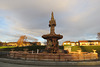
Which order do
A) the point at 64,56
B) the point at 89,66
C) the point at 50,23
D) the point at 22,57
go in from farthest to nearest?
1. the point at 50,23
2. the point at 22,57
3. the point at 64,56
4. the point at 89,66

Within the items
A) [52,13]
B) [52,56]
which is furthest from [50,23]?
[52,56]

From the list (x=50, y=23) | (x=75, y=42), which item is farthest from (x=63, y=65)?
(x=75, y=42)

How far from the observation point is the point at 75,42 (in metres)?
110

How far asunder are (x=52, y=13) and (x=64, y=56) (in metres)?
12.7

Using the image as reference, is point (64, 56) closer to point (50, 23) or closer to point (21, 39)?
point (50, 23)

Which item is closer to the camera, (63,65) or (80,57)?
(63,65)

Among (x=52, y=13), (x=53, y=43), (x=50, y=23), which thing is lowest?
(x=53, y=43)

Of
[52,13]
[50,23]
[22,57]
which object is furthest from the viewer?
[52,13]

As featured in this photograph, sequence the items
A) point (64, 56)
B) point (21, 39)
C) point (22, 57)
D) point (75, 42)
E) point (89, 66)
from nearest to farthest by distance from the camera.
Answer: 1. point (89, 66)
2. point (64, 56)
3. point (22, 57)
4. point (21, 39)
5. point (75, 42)

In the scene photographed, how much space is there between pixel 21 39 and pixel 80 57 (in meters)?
63.2

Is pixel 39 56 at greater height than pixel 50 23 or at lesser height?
lesser

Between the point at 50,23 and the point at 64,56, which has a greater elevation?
the point at 50,23

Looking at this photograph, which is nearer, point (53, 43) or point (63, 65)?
point (63, 65)

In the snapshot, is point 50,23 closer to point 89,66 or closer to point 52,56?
point 52,56
